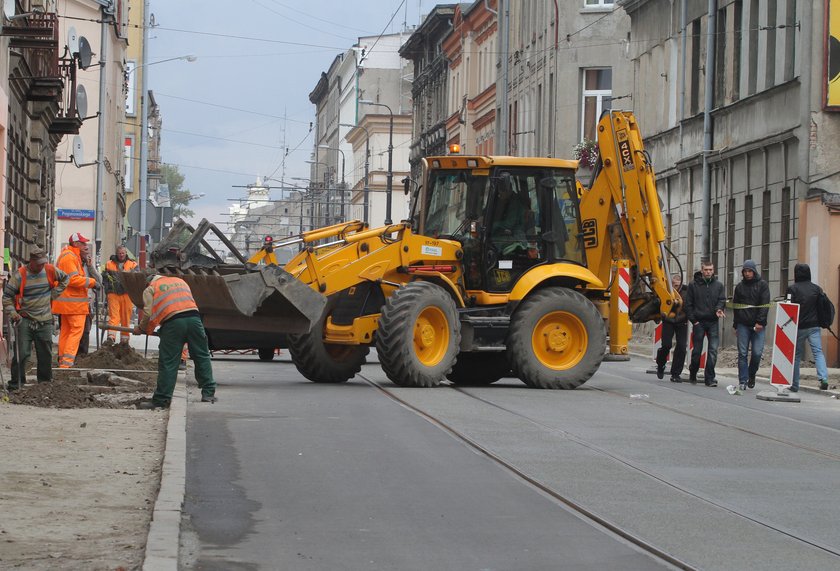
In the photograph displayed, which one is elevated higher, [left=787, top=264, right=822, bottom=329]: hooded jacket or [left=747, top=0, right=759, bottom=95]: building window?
[left=747, top=0, right=759, bottom=95]: building window

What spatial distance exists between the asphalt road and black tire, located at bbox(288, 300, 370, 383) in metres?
2.31

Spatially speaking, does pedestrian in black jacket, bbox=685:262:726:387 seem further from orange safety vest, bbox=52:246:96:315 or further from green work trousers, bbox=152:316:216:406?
green work trousers, bbox=152:316:216:406

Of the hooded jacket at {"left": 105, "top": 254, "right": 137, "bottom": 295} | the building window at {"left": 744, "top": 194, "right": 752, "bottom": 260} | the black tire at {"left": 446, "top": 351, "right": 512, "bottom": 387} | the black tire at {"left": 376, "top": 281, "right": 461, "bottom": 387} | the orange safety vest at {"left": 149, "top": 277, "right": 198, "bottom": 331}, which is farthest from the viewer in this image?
the building window at {"left": 744, "top": 194, "right": 752, "bottom": 260}

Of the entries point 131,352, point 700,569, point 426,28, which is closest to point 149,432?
point 700,569

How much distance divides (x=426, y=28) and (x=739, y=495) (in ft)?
247

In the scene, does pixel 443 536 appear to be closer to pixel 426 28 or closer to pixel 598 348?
pixel 598 348

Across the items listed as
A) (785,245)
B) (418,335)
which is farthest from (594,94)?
(418,335)

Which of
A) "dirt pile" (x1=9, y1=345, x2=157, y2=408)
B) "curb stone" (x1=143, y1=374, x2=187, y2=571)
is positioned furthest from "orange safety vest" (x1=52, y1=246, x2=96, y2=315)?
"curb stone" (x1=143, y1=374, x2=187, y2=571)

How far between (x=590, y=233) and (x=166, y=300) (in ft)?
25.5

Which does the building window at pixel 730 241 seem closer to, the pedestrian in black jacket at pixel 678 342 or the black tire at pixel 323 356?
the pedestrian in black jacket at pixel 678 342

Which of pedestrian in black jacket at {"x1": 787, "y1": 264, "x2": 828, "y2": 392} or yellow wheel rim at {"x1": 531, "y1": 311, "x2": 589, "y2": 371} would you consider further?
pedestrian in black jacket at {"x1": 787, "y1": 264, "x2": 828, "y2": 392}

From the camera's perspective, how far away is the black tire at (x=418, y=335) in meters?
19.0

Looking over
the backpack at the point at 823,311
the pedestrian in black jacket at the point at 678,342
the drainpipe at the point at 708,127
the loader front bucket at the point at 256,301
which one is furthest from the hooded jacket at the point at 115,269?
the drainpipe at the point at 708,127

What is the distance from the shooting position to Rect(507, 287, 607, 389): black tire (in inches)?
784
